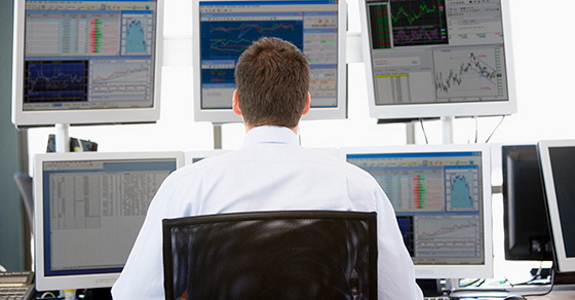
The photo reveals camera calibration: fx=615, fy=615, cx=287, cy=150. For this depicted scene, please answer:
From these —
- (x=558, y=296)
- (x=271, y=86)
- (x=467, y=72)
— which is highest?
(x=467, y=72)

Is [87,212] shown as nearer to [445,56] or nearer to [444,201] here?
[444,201]

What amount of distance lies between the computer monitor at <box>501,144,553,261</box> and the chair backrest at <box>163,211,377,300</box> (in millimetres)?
1090

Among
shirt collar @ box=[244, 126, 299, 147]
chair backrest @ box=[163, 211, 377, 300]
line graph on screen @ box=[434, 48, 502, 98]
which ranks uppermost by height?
line graph on screen @ box=[434, 48, 502, 98]

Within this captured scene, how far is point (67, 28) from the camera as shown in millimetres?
1908

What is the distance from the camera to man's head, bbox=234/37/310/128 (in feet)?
4.09

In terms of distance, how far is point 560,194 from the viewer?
6.27 feet

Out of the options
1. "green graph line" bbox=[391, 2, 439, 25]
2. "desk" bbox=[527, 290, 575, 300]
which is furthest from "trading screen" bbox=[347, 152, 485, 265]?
"green graph line" bbox=[391, 2, 439, 25]

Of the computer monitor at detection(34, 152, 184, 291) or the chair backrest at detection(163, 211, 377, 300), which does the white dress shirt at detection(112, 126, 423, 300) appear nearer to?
the chair backrest at detection(163, 211, 377, 300)

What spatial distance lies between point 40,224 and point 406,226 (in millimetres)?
1108

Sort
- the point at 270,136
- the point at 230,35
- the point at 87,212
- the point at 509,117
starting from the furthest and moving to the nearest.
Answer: the point at 509,117 < the point at 230,35 < the point at 87,212 < the point at 270,136

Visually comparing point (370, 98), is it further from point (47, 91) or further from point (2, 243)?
point (2, 243)

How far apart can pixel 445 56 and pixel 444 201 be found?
474 mm

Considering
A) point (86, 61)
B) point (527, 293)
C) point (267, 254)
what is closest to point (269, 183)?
point (267, 254)

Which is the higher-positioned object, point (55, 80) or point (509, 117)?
point (509, 117)
